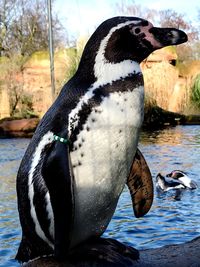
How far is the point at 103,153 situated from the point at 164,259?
483 mm

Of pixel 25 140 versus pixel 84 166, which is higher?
pixel 84 166

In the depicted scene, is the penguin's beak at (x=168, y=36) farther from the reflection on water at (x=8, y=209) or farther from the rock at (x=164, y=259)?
the reflection on water at (x=8, y=209)

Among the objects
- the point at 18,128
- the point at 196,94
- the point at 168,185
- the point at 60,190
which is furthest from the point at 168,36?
the point at 196,94

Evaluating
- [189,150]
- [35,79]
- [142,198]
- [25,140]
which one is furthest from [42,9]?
[142,198]

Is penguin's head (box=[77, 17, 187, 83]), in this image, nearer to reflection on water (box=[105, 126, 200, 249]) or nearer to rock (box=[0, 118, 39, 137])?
reflection on water (box=[105, 126, 200, 249])

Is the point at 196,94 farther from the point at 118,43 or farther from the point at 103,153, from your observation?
the point at 103,153

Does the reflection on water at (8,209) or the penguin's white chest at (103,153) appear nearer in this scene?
the penguin's white chest at (103,153)

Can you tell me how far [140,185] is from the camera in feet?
7.49

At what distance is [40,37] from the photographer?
20422 mm

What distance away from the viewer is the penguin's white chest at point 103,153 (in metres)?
1.93

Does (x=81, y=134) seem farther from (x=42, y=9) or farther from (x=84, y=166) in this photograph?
(x=42, y=9)

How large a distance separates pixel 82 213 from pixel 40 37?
18.9 meters

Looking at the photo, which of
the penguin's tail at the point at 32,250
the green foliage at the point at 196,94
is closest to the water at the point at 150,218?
the penguin's tail at the point at 32,250

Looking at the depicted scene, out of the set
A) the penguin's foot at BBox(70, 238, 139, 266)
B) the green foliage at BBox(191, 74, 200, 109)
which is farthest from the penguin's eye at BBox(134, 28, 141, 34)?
the green foliage at BBox(191, 74, 200, 109)
